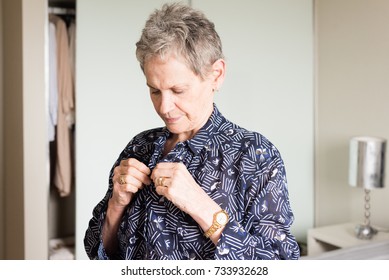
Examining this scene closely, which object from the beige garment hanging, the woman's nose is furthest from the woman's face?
the beige garment hanging

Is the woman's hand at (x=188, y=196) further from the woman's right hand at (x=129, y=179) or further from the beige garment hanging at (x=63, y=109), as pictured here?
the beige garment hanging at (x=63, y=109)

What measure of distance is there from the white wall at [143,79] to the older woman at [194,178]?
2.98 ft

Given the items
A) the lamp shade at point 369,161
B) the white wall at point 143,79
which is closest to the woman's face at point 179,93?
the white wall at point 143,79

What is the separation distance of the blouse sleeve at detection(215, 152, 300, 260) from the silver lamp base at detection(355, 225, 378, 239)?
1.25 metres

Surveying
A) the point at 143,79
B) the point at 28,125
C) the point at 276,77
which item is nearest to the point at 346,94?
the point at 276,77

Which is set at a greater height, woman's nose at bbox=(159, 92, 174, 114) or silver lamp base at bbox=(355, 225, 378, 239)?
woman's nose at bbox=(159, 92, 174, 114)

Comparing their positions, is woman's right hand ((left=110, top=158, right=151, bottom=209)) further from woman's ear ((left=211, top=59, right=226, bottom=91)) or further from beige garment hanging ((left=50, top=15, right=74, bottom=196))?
beige garment hanging ((left=50, top=15, right=74, bottom=196))

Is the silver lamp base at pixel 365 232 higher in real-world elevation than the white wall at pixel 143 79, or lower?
lower

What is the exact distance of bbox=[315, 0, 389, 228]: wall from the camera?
1872 mm

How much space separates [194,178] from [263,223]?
14cm

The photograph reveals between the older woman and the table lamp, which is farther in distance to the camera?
the table lamp

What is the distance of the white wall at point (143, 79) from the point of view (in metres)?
1.87
